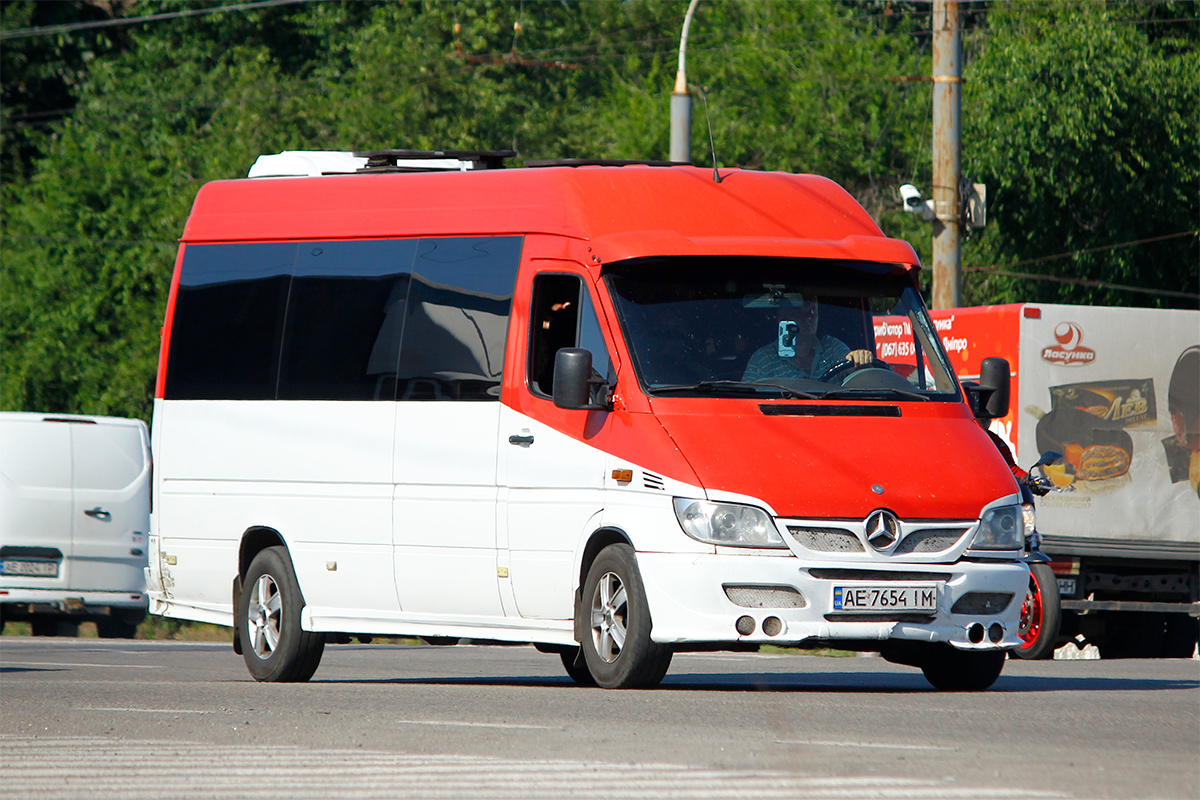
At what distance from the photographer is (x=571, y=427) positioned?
1173cm

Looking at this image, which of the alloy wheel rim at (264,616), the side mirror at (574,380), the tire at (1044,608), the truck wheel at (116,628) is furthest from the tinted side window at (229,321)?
the truck wheel at (116,628)

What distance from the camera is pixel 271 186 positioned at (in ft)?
45.9

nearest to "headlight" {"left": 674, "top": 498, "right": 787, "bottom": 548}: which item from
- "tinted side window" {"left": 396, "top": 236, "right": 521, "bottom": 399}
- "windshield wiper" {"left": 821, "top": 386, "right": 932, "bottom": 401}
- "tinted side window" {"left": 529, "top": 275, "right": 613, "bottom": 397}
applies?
"windshield wiper" {"left": 821, "top": 386, "right": 932, "bottom": 401}

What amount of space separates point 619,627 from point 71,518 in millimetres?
11462

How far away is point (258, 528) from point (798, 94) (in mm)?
27782

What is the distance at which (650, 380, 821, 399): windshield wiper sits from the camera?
11.4 meters

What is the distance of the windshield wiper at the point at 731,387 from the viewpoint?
11414 mm

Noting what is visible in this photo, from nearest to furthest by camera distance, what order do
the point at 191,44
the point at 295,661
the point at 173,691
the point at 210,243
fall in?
the point at 173,691
the point at 295,661
the point at 210,243
the point at 191,44

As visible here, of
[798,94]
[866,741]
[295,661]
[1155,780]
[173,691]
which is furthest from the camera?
[798,94]

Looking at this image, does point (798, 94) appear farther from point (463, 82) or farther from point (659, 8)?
point (659, 8)

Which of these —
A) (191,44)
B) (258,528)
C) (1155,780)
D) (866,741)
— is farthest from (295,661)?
(191,44)

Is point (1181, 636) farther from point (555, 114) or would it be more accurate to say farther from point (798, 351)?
point (555, 114)

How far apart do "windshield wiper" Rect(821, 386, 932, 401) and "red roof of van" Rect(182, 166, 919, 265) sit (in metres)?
0.79

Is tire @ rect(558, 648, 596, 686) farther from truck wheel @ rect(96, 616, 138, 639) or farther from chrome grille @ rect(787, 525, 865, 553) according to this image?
truck wheel @ rect(96, 616, 138, 639)
